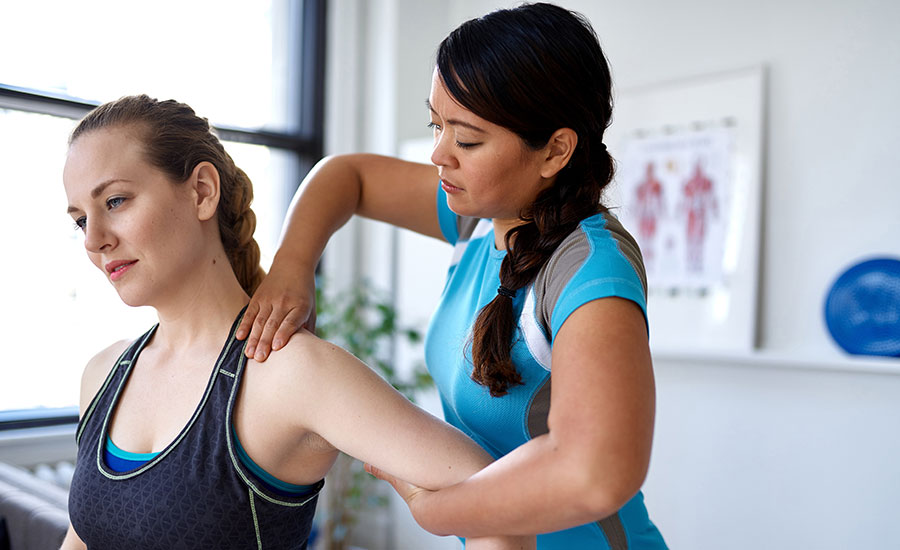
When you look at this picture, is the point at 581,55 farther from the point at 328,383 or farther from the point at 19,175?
the point at 19,175

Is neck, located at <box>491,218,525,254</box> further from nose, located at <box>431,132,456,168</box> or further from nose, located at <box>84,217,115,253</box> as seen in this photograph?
nose, located at <box>84,217,115,253</box>

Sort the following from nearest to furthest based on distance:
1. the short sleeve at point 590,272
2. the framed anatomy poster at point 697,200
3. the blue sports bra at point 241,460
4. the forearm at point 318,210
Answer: the short sleeve at point 590,272, the blue sports bra at point 241,460, the forearm at point 318,210, the framed anatomy poster at point 697,200

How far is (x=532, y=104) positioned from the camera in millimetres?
996

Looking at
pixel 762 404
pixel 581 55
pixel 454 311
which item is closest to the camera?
pixel 581 55

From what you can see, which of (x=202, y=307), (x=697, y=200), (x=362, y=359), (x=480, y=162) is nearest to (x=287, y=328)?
(x=202, y=307)

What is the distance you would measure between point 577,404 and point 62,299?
2.88 m

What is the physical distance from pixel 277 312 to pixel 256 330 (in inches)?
1.6

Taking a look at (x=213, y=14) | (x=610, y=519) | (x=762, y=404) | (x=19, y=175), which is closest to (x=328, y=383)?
(x=610, y=519)

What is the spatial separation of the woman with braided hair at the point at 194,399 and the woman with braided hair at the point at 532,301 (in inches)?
2.7

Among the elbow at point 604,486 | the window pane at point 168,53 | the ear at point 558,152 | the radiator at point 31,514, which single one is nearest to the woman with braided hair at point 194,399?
the elbow at point 604,486

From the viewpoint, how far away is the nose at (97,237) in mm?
1145

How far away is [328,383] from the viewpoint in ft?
3.61

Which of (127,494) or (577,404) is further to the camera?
(127,494)

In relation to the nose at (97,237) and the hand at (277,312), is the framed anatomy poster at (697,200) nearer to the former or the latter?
the hand at (277,312)
